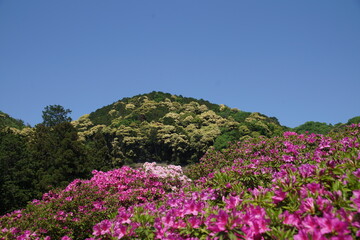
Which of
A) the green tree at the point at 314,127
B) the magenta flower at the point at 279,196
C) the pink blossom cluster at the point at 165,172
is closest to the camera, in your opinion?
the magenta flower at the point at 279,196

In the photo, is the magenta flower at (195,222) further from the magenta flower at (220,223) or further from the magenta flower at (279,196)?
the magenta flower at (279,196)

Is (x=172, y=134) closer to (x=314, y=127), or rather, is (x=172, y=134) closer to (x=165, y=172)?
(x=165, y=172)

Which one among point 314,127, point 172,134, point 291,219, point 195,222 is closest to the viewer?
point 291,219

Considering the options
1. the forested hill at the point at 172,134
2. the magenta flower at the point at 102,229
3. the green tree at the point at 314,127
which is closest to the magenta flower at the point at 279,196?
the magenta flower at the point at 102,229

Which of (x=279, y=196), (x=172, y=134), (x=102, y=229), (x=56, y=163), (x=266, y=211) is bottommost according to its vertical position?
(x=102, y=229)

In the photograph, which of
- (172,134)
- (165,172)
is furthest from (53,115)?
(165,172)

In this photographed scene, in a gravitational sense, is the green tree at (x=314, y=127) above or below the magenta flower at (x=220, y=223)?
above

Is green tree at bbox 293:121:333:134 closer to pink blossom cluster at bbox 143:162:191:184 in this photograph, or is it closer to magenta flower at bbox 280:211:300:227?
pink blossom cluster at bbox 143:162:191:184

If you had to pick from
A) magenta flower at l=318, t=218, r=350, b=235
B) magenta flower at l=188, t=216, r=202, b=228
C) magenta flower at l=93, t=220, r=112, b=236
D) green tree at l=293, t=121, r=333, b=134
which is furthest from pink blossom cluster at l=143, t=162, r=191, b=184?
green tree at l=293, t=121, r=333, b=134

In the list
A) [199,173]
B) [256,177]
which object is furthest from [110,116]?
[256,177]

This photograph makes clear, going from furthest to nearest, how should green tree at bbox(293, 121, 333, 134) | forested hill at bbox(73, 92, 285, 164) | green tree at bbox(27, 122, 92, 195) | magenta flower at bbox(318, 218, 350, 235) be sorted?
green tree at bbox(293, 121, 333, 134)
forested hill at bbox(73, 92, 285, 164)
green tree at bbox(27, 122, 92, 195)
magenta flower at bbox(318, 218, 350, 235)

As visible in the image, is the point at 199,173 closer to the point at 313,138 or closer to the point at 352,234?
the point at 313,138

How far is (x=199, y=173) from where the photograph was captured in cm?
943

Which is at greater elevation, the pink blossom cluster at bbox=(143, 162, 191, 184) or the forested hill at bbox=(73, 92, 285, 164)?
the forested hill at bbox=(73, 92, 285, 164)
